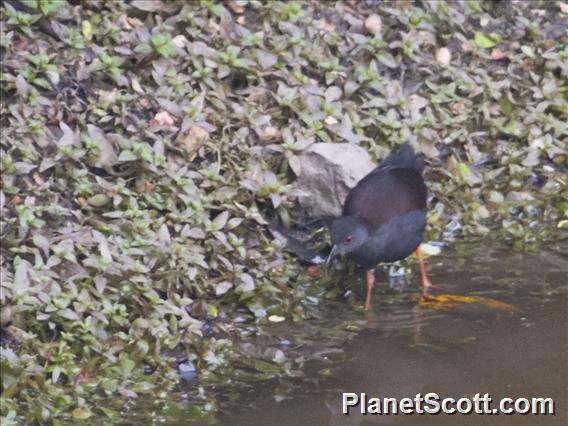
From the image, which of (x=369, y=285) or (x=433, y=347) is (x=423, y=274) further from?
(x=433, y=347)

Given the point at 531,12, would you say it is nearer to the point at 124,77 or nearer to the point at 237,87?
the point at 237,87

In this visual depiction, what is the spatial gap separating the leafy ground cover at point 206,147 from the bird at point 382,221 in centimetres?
37

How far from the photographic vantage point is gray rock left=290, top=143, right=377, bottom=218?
7.95 m

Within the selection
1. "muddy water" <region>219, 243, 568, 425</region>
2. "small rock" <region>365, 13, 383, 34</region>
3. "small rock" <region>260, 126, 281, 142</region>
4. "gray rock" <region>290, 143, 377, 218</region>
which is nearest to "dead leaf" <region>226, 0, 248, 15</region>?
"small rock" <region>365, 13, 383, 34</region>

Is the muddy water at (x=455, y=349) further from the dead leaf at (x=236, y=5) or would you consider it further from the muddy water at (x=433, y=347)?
the dead leaf at (x=236, y=5)

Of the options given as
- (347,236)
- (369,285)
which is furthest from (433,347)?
(347,236)

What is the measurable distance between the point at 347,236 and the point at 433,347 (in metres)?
0.94

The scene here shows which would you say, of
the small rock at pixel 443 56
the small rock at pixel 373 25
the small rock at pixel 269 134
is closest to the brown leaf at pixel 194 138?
the small rock at pixel 269 134

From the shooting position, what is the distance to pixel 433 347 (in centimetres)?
674

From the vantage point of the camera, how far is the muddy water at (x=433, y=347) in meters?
6.04

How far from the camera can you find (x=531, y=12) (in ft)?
33.1

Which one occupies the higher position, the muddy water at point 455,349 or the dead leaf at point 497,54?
the dead leaf at point 497,54

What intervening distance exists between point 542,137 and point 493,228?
1.01 meters

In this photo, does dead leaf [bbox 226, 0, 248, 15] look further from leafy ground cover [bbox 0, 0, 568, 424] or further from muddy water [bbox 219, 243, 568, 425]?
muddy water [bbox 219, 243, 568, 425]
